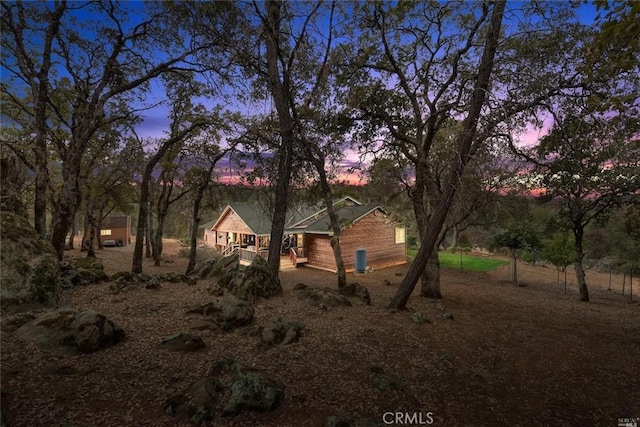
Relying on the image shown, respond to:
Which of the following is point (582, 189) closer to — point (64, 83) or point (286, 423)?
point (286, 423)

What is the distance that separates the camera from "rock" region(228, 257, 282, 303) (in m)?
7.51

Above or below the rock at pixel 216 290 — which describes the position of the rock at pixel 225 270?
above

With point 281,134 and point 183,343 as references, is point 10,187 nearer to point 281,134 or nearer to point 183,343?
point 183,343

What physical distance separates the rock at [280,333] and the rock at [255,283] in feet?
6.83

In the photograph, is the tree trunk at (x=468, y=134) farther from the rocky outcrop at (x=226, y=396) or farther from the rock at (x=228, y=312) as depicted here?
the rocky outcrop at (x=226, y=396)

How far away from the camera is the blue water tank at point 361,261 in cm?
2316

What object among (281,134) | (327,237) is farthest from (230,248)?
(281,134)

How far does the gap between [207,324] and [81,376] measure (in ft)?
6.84

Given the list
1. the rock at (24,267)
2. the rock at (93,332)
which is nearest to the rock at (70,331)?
the rock at (93,332)

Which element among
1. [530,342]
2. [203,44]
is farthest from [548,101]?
[203,44]

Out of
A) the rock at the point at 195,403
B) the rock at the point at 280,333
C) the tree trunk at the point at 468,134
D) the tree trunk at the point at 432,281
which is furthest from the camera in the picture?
the tree trunk at the point at 432,281

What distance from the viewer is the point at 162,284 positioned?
8.35 metres

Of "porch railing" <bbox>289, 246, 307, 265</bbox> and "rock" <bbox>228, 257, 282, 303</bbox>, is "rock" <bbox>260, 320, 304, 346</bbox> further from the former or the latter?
"porch railing" <bbox>289, 246, 307, 265</bbox>

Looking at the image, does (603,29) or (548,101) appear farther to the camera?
(548,101)
